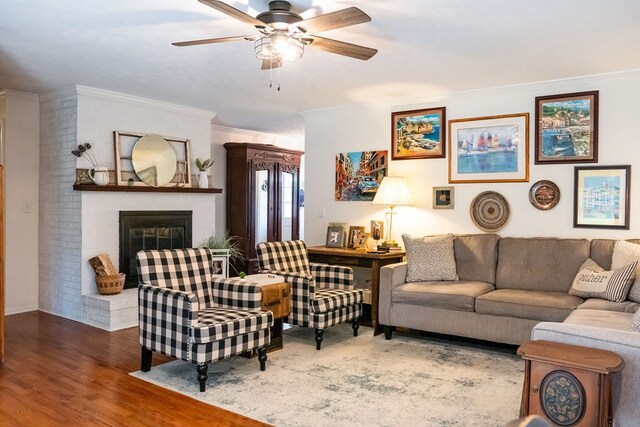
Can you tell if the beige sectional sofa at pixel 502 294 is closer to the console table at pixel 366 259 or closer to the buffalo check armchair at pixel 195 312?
the console table at pixel 366 259

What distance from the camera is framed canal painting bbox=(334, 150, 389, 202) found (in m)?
5.90

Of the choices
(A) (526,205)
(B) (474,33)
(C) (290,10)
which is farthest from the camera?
(A) (526,205)

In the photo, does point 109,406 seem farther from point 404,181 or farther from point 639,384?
point 404,181

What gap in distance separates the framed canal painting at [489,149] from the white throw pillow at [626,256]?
1.08m

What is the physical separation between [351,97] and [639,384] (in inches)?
157

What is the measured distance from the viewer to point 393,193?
537cm

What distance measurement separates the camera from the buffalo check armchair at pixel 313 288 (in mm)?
4441

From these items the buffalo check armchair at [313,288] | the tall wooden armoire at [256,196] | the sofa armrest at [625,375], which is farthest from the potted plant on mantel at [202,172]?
the sofa armrest at [625,375]

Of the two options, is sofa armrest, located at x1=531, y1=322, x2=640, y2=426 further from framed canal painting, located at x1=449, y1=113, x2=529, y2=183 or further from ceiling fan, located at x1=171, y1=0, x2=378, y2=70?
framed canal painting, located at x1=449, y1=113, x2=529, y2=183

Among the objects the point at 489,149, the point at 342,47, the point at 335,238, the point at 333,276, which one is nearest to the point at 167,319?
the point at 333,276

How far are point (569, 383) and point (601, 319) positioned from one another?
1336mm

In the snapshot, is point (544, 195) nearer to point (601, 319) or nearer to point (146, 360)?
point (601, 319)

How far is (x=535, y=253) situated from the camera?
15.3 ft

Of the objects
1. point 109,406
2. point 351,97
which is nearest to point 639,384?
point 109,406
